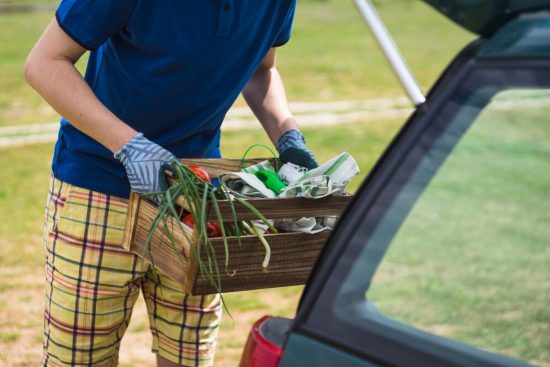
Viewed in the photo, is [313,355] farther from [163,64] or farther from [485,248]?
[163,64]

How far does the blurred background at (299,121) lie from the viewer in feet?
14.8

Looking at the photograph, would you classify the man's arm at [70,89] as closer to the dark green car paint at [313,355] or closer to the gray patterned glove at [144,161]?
the gray patterned glove at [144,161]

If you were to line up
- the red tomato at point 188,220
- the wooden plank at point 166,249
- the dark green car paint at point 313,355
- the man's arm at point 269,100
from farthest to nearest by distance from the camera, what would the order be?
the man's arm at point 269,100, the red tomato at point 188,220, the wooden plank at point 166,249, the dark green car paint at point 313,355

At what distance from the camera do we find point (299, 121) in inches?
373

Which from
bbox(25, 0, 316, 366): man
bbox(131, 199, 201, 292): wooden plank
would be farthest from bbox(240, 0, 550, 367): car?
bbox(25, 0, 316, 366): man

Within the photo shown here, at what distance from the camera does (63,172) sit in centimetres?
279

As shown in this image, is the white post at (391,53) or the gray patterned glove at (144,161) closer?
the white post at (391,53)

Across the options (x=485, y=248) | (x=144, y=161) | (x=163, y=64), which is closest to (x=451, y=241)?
(x=485, y=248)

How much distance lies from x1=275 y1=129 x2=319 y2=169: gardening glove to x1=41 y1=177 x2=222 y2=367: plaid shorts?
0.45m

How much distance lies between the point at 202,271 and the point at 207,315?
66cm

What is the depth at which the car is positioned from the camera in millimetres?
1697

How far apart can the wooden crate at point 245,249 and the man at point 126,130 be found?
0.13m

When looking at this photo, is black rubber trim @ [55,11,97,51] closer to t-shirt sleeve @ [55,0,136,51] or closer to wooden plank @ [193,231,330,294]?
t-shirt sleeve @ [55,0,136,51]

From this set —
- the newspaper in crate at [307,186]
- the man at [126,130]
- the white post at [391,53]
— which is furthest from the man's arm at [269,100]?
the white post at [391,53]
